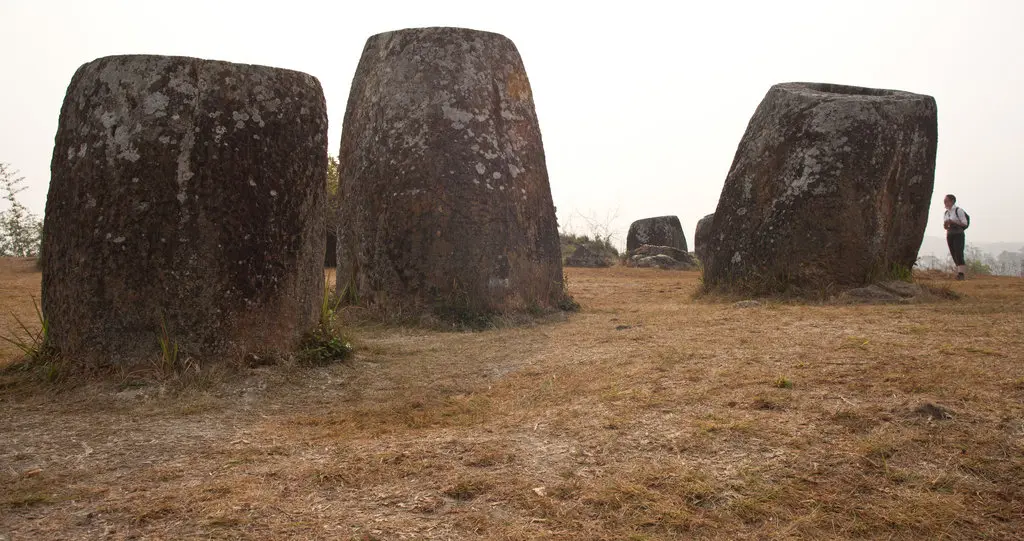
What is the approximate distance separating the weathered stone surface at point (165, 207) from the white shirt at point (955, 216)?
9097mm

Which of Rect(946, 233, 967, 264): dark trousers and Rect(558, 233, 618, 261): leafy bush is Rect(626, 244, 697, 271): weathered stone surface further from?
Rect(946, 233, 967, 264): dark trousers

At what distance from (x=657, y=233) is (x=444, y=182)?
1213cm

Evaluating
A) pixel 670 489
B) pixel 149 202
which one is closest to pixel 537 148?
pixel 149 202

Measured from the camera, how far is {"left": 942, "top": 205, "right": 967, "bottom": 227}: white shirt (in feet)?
34.0

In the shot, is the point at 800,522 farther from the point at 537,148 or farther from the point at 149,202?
the point at 537,148

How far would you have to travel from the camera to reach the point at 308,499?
2.26m

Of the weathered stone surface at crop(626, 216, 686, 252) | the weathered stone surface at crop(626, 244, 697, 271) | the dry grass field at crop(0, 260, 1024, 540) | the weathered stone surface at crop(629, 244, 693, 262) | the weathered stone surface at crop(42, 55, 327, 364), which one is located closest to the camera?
the dry grass field at crop(0, 260, 1024, 540)

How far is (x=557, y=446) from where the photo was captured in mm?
2680

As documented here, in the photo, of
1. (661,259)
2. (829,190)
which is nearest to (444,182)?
(829,190)

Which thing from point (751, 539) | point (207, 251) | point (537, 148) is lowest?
point (751, 539)

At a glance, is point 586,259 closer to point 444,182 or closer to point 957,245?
point 957,245

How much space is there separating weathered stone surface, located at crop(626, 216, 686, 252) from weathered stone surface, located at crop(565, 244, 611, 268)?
2245 millimetres

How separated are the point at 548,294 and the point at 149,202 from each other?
131 inches

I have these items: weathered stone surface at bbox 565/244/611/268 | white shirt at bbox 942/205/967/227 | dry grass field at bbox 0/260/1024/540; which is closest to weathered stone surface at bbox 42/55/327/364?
dry grass field at bbox 0/260/1024/540
